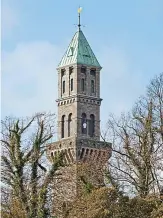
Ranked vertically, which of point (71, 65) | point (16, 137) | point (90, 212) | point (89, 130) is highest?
point (71, 65)

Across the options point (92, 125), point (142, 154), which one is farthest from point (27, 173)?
point (92, 125)

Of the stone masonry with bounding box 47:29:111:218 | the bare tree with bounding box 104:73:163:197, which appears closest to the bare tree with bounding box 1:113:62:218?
the bare tree with bounding box 104:73:163:197

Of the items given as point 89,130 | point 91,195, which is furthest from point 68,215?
point 89,130

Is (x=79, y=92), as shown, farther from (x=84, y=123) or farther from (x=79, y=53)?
(x=79, y=53)

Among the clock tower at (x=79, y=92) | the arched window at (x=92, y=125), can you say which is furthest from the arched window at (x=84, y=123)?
the arched window at (x=92, y=125)

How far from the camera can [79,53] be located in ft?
311

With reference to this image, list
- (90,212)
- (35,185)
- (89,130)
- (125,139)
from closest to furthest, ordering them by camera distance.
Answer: (90,212), (35,185), (125,139), (89,130)

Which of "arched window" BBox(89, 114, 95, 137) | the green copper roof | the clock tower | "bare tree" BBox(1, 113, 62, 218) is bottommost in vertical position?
"bare tree" BBox(1, 113, 62, 218)

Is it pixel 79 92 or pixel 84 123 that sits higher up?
pixel 79 92

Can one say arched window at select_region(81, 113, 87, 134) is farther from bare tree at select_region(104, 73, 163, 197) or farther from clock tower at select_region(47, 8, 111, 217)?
bare tree at select_region(104, 73, 163, 197)

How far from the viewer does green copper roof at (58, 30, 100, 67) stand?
9456 cm

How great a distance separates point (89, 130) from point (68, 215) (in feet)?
147

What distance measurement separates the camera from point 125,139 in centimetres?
5678

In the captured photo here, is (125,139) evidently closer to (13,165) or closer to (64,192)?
(64,192)
